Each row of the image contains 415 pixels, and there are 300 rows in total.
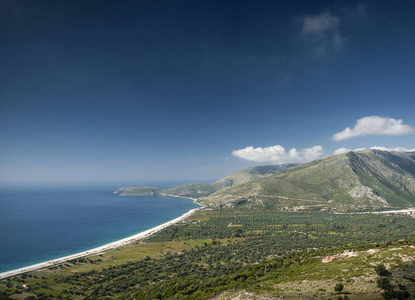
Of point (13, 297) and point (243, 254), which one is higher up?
point (13, 297)

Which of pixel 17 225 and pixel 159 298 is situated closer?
pixel 159 298

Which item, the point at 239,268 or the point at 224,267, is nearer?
the point at 239,268

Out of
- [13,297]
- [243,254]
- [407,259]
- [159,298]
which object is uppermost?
[407,259]

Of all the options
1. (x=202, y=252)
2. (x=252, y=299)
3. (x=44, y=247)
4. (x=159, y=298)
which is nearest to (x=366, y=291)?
(x=252, y=299)

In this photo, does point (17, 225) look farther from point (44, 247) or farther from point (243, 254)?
point (243, 254)

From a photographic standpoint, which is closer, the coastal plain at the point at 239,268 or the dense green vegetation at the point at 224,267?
the coastal plain at the point at 239,268

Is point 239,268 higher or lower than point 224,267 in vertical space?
higher

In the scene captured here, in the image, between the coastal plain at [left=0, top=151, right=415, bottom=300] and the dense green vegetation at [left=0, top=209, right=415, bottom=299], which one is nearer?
the coastal plain at [left=0, top=151, right=415, bottom=300]

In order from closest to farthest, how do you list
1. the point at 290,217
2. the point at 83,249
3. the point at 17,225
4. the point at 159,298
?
the point at 159,298, the point at 83,249, the point at 17,225, the point at 290,217
